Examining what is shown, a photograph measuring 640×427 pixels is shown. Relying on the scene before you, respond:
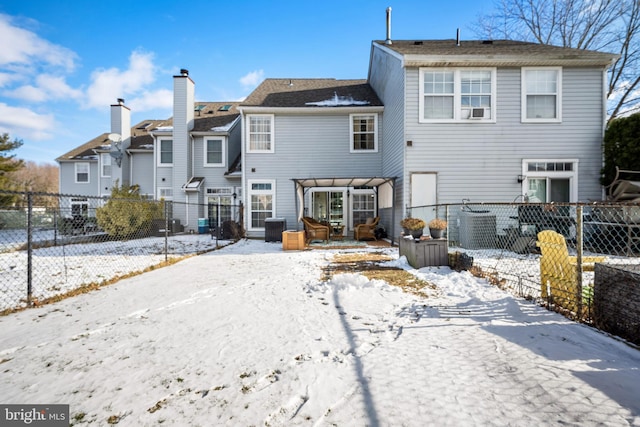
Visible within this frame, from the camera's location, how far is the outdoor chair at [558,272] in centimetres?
356

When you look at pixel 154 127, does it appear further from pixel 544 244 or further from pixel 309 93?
pixel 544 244

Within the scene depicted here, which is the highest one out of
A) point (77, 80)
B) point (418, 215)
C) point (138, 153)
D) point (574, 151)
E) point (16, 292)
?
point (77, 80)

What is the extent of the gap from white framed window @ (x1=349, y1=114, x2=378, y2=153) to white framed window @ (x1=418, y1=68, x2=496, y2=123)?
3.15m

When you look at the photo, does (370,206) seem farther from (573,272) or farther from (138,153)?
(138,153)

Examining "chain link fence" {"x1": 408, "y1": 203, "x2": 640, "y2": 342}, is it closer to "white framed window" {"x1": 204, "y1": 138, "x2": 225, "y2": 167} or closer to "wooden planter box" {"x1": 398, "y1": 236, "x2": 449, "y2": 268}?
"wooden planter box" {"x1": 398, "y1": 236, "x2": 449, "y2": 268}

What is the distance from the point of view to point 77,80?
52.1 feet

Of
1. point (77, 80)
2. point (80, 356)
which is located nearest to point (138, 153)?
point (77, 80)

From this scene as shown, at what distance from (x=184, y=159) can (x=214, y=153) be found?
150 centimetres

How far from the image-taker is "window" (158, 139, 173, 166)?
15.8 metres

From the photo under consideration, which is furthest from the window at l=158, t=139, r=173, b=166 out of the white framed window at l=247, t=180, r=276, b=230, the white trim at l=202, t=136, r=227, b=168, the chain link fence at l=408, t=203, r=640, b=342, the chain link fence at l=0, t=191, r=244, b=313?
the chain link fence at l=408, t=203, r=640, b=342

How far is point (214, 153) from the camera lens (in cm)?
1547

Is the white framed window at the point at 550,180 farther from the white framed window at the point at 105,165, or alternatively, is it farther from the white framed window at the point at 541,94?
the white framed window at the point at 105,165

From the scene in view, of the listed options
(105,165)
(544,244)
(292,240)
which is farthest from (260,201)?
(105,165)

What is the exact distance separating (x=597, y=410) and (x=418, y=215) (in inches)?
314
